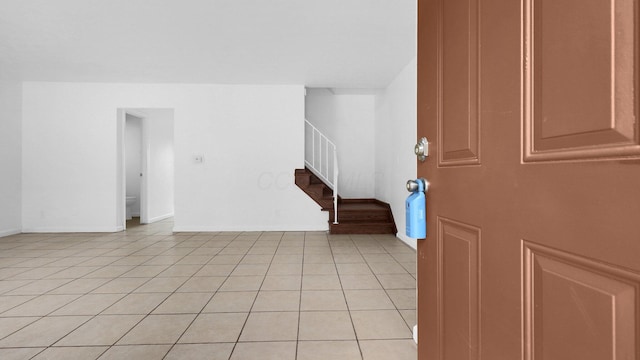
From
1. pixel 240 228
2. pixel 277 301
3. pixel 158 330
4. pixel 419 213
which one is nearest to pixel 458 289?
pixel 419 213

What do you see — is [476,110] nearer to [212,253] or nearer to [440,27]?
[440,27]

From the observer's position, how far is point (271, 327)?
5.99 ft

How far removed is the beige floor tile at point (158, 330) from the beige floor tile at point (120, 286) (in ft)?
2.27

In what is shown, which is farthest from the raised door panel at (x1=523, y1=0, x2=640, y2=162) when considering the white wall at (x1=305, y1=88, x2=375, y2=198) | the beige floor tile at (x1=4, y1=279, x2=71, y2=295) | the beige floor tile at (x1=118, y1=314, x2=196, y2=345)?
the white wall at (x1=305, y1=88, x2=375, y2=198)

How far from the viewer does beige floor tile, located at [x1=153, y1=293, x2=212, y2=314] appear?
2.06 meters

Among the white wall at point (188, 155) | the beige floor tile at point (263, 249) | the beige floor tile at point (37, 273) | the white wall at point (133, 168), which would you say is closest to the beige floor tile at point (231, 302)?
the beige floor tile at point (263, 249)

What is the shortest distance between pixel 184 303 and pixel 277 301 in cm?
71

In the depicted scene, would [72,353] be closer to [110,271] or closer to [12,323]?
[12,323]

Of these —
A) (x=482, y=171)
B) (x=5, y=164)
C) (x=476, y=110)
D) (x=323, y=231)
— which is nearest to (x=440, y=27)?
(x=476, y=110)

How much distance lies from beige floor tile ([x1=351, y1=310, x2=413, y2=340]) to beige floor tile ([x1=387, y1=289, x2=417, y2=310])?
0.12m

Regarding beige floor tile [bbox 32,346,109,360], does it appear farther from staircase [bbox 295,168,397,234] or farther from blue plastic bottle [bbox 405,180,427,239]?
staircase [bbox 295,168,397,234]

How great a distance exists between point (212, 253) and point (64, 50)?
3303 millimetres

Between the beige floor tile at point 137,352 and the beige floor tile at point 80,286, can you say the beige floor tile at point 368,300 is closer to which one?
the beige floor tile at point 137,352

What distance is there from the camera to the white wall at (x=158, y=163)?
606cm
